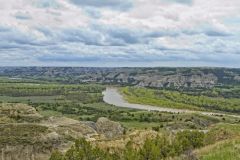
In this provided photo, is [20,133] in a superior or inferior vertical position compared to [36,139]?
superior

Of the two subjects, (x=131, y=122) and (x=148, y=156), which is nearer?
(x=148, y=156)

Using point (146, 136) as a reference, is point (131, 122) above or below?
below

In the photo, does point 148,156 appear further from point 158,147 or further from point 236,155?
point 236,155

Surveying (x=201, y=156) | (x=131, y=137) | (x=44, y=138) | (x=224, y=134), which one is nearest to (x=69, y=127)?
(x=44, y=138)

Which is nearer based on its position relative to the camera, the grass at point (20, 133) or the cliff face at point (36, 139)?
the cliff face at point (36, 139)

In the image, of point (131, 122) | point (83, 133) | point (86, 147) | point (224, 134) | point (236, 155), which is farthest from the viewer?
point (131, 122)

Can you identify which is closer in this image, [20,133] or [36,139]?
[36,139]

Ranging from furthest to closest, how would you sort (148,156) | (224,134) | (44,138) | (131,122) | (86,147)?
(131,122)
(44,138)
(86,147)
(148,156)
(224,134)

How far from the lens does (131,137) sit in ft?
224

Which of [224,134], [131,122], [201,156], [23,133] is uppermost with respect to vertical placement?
[201,156]

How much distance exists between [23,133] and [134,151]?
30294mm

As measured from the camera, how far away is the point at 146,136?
223 feet

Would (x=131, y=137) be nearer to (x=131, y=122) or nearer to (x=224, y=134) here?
(x=224, y=134)

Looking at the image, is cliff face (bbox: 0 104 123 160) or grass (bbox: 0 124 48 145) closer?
cliff face (bbox: 0 104 123 160)
